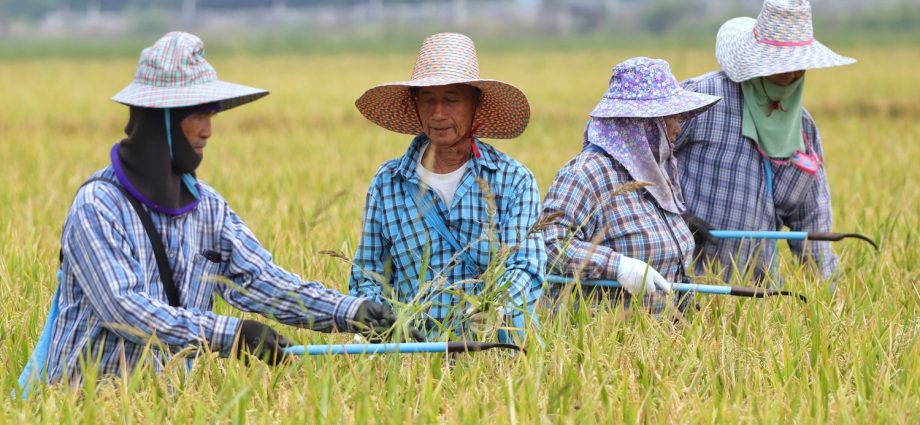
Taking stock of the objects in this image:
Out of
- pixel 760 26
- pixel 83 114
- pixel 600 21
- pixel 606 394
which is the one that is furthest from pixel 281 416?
pixel 600 21

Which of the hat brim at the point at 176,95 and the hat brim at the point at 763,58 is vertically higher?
the hat brim at the point at 763,58

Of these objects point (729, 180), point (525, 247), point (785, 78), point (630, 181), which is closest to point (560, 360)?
point (525, 247)

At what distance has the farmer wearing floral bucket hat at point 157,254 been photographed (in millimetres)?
2684

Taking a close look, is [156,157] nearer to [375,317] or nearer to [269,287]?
[269,287]

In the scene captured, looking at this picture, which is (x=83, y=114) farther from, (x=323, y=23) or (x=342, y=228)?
(x=323, y=23)

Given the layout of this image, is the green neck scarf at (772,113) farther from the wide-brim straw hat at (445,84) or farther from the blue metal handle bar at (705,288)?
the wide-brim straw hat at (445,84)

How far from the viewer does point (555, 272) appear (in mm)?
3664

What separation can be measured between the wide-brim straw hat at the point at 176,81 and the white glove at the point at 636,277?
115 cm

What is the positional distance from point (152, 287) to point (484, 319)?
2.60ft

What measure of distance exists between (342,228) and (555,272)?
202 centimetres

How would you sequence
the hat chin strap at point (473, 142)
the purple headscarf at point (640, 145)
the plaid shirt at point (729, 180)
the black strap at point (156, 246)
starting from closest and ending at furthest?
the black strap at point (156, 246)
the hat chin strap at point (473, 142)
the purple headscarf at point (640, 145)
the plaid shirt at point (729, 180)

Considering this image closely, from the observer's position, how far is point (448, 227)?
3.28 metres

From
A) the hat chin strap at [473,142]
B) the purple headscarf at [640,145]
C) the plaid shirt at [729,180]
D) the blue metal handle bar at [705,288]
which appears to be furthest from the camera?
the plaid shirt at [729,180]

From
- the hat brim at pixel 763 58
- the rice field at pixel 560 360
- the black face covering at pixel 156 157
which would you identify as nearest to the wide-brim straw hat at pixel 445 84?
the rice field at pixel 560 360
